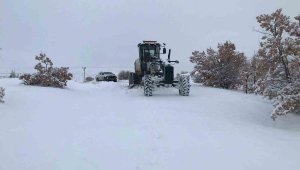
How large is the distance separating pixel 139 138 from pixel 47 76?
16.6 m

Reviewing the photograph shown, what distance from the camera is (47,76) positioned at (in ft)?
83.0

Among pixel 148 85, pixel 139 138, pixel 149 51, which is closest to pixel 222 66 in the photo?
pixel 149 51

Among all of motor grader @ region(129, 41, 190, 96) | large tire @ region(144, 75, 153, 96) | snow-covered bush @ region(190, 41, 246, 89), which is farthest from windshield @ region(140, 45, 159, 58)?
snow-covered bush @ region(190, 41, 246, 89)

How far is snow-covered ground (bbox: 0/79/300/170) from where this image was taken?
814 cm

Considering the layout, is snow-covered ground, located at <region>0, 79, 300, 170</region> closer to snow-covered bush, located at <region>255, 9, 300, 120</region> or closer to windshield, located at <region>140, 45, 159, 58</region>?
snow-covered bush, located at <region>255, 9, 300, 120</region>

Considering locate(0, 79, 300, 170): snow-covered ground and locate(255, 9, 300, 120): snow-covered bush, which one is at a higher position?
locate(255, 9, 300, 120): snow-covered bush

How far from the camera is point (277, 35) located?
17.1 metres

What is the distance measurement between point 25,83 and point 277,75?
47.7 ft

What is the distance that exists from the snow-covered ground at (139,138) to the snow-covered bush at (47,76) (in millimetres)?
8937

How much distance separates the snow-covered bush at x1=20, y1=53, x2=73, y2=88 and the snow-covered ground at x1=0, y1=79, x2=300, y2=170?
29.3 ft

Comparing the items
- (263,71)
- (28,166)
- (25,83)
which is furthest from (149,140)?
(25,83)

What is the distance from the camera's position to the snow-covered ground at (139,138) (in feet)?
26.7

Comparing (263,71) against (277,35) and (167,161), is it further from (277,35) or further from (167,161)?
(167,161)

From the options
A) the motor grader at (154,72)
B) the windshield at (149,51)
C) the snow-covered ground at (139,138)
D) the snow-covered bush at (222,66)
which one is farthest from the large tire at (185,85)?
the snow-covered bush at (222,66)
